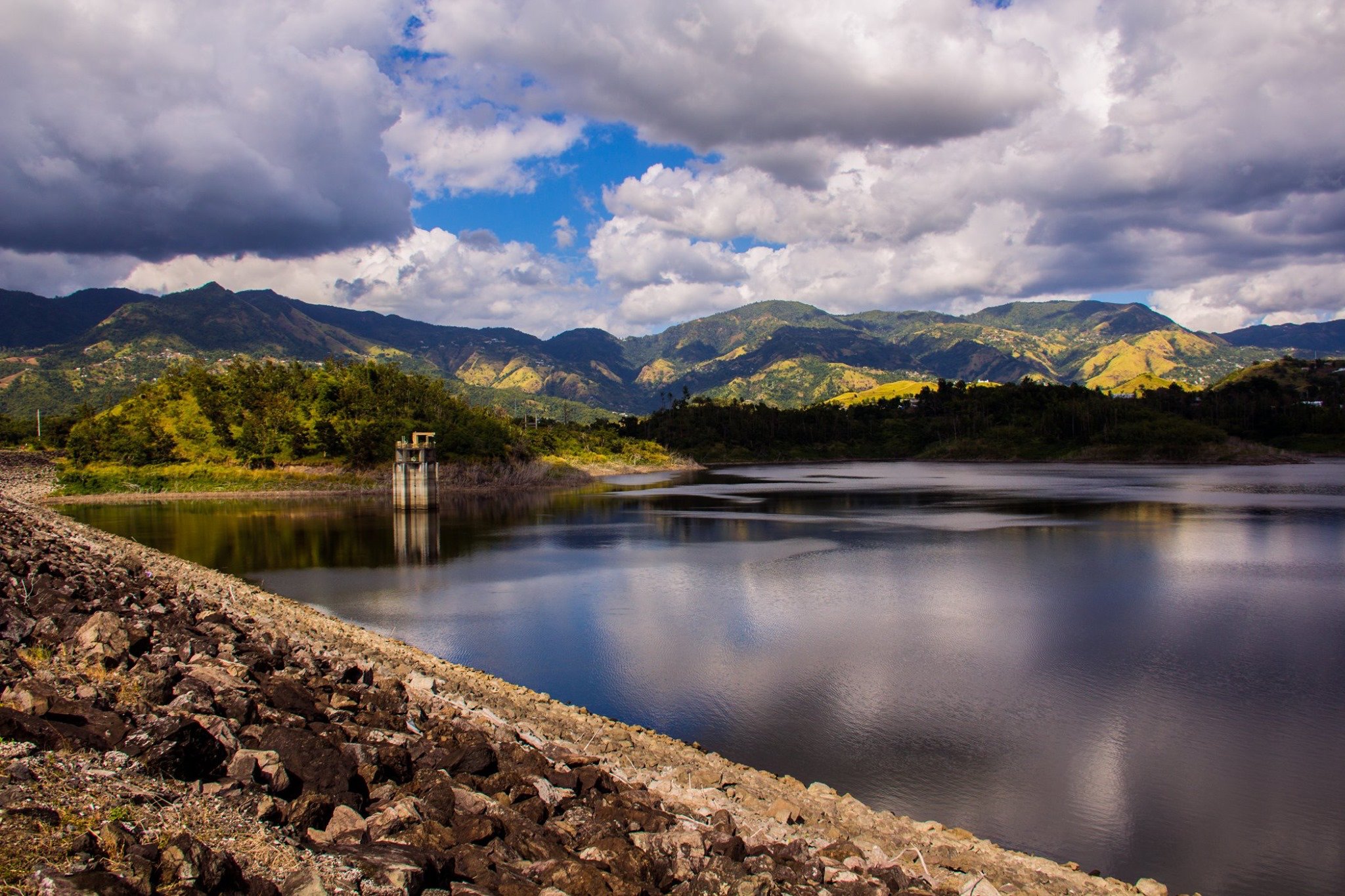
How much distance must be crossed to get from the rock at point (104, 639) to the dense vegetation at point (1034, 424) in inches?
5774

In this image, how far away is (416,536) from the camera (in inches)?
1820

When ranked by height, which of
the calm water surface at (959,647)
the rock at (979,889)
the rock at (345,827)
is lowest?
the calm water surface at (959,647)

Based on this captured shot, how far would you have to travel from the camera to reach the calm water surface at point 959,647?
1178cm

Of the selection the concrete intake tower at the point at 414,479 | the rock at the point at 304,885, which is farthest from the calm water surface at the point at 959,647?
Answer: the concrete intake tower at the point at 414,479

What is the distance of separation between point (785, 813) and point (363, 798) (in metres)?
4.75

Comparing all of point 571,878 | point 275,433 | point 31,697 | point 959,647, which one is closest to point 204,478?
point 275,433

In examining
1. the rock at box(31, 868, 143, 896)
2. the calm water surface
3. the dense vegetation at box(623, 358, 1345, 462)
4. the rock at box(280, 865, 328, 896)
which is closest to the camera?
the rock at box(31, 868, 143, 896)

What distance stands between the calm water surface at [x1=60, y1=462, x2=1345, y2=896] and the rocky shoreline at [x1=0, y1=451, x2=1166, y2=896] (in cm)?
209

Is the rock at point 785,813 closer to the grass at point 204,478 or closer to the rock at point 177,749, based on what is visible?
the rock at point 177,749

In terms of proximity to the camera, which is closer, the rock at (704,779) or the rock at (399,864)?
the rock at (399,864)

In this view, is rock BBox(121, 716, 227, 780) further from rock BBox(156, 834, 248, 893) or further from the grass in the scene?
the grass

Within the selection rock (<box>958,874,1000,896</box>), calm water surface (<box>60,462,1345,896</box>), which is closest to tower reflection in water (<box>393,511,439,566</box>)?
calm water surface (<box>60,462,1345,896</box>)

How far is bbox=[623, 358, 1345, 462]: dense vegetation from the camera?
13838 cm

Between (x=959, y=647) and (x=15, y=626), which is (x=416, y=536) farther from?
(x=15, y=626)
